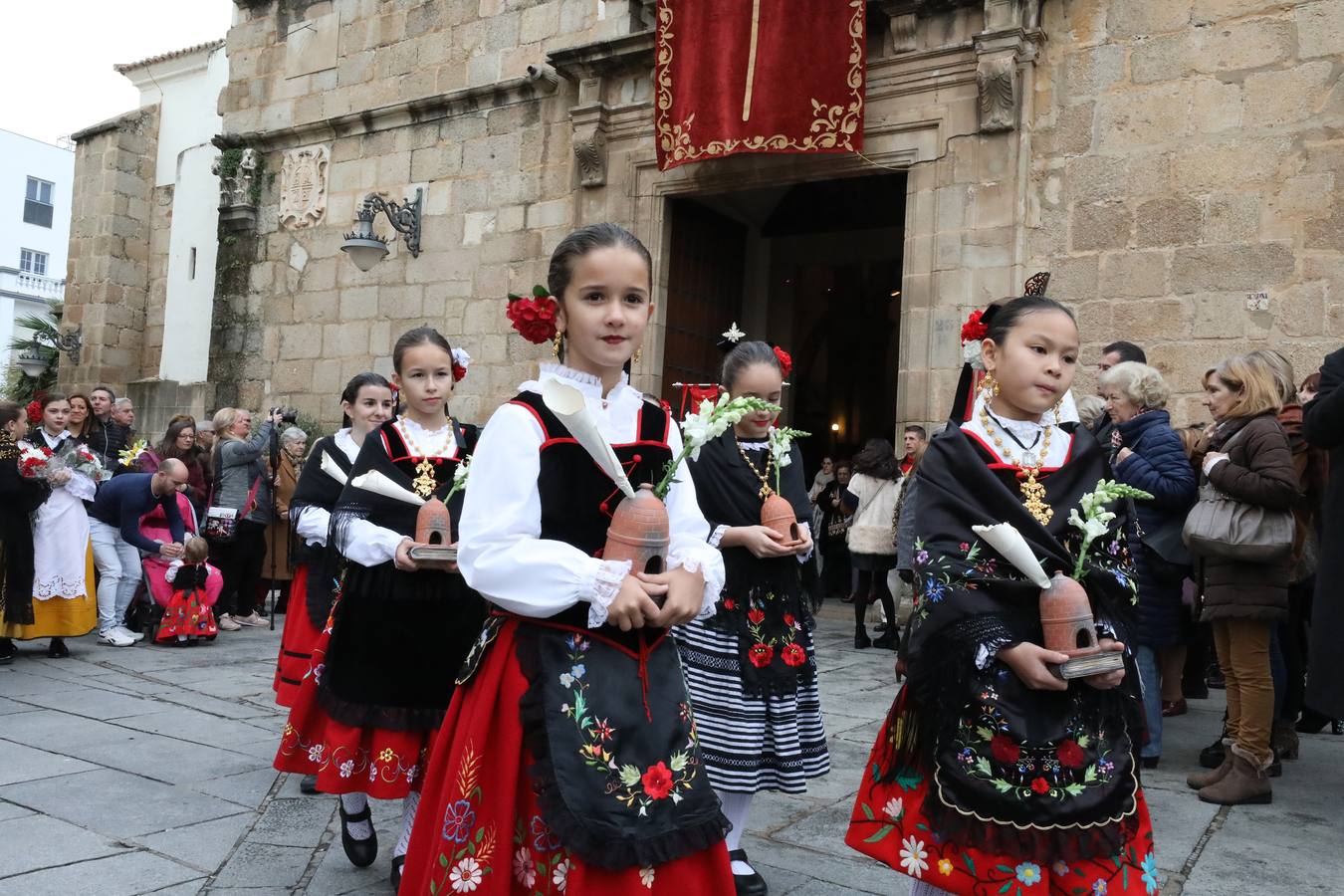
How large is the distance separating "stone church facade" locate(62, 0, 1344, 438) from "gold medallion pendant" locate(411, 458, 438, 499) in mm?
5651

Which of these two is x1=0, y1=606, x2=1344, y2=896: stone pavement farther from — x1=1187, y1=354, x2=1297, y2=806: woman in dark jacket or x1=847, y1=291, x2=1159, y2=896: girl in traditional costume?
x1=847, y1=291, x2=1159, y2=896: girl in traditional costume

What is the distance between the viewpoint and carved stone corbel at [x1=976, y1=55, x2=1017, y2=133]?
8062mm

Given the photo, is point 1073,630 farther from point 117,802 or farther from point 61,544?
point 61,544

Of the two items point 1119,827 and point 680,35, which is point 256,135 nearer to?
point 680,35

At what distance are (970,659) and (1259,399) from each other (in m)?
2.82

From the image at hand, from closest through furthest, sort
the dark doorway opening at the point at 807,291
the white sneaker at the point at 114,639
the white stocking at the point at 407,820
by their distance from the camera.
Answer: the white stocking at the point at 407,820
the white sneaker at the point at 114,639
the dark doorway opening at the point at 807,291

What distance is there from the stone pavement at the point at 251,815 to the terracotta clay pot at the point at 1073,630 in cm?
132

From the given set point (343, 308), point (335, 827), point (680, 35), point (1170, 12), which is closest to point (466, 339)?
point (343, 308)

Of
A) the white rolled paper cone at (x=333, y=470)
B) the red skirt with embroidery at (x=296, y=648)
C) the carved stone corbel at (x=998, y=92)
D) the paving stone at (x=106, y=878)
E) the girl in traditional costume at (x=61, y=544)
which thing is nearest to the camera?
the paving stone at (x=106, y=878)

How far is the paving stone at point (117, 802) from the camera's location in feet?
12.3

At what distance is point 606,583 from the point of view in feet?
6.48

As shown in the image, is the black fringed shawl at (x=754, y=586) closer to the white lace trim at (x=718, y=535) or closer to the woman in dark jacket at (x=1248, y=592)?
the white lace trim at (x=718, y=535)

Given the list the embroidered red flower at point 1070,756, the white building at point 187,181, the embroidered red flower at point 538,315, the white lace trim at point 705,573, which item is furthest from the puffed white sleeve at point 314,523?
the white building at point 187,181

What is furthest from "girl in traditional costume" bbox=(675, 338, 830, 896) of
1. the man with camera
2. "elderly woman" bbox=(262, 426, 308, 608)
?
the man with camera
